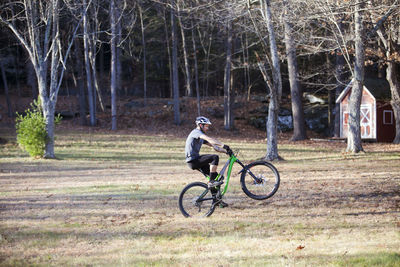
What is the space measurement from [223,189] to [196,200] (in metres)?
0.67

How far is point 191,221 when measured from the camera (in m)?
8.45

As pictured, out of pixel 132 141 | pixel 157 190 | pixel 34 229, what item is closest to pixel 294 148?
pixel 132 141

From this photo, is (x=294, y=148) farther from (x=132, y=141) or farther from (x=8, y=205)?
(x=8, y=205)

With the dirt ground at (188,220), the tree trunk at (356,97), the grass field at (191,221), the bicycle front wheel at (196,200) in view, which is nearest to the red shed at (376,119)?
the tree trunk at (356,97)

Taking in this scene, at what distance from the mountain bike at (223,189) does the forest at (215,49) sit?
4.46 metres

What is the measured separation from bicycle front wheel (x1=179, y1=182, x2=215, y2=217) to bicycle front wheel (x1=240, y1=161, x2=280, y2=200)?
2.91ft

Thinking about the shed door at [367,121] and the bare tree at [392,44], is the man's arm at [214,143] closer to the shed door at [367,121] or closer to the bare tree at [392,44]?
the bare tree at [392,44]

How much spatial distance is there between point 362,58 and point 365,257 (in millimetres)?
15630

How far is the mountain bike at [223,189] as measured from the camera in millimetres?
8680

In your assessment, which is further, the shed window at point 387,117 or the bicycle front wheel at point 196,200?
the shed window at point 387,117

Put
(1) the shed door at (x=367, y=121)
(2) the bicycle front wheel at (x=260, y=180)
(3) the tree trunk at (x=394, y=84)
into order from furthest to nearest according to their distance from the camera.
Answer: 1. (1) the shed door at (x=367, y=121)
2. (3) the tree trunk at (x=394, y=84)
3. (2) the bicycle front wheel at (x=260, y=180)

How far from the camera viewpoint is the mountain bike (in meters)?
8.68

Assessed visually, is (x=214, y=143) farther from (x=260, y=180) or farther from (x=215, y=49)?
(x=215, y=49)

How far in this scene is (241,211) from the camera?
9.09 metres
